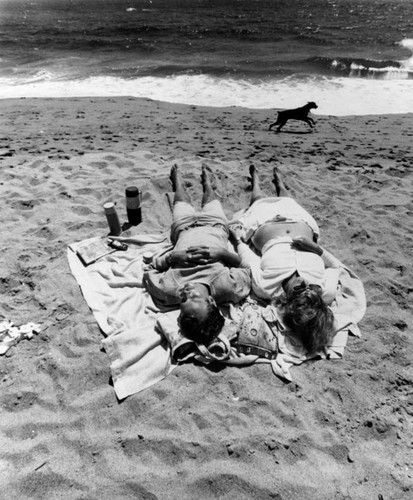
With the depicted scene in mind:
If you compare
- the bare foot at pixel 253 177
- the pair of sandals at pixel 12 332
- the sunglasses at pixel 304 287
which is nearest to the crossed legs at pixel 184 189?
the bare foot at pixel 253 177

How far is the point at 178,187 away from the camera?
5.51 m

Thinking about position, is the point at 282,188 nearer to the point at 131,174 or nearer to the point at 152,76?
the point at 131,174

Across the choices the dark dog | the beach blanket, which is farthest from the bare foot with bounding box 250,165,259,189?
the dark dog

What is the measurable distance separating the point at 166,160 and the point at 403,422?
556cm

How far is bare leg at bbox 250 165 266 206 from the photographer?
5514 millimetres

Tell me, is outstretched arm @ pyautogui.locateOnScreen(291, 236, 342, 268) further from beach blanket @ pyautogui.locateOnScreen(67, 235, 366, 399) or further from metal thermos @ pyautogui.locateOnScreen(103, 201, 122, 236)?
metal thermos @ pyautogui.locateOnScreen(103, 201, 122, 236)

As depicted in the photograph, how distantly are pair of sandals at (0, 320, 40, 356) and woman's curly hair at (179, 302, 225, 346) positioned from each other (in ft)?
4.91

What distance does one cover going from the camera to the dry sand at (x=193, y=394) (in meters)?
2.62

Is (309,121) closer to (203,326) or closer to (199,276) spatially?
(199,276)

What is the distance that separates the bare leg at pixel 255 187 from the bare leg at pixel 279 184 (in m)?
0.27

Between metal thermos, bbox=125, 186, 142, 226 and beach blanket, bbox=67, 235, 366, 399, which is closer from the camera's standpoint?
beach blanket, bbox=67, 235, 366, 399

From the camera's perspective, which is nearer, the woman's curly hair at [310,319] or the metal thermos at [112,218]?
the woman's curly hair at [310,319]

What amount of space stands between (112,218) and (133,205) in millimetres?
427

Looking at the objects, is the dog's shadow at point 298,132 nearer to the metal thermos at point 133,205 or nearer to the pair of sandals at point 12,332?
the metal thermos at point 133,205
